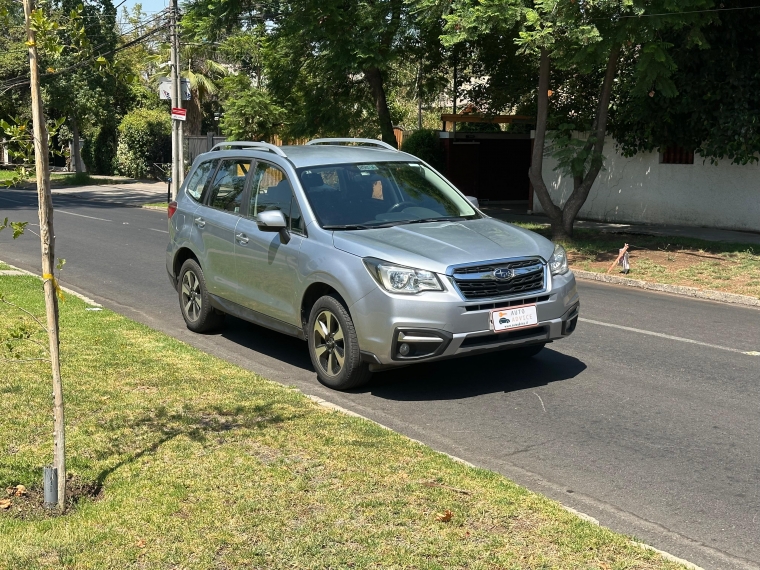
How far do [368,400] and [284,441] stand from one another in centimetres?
158

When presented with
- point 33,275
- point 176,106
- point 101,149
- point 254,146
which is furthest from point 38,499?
point 101,149

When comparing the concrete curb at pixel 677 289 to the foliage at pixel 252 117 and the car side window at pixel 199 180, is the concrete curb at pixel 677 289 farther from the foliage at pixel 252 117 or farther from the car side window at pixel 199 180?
the foliage at pixel 252 117

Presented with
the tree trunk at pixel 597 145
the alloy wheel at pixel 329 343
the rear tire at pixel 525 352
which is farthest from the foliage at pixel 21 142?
the tree trunk at pixel 597 145

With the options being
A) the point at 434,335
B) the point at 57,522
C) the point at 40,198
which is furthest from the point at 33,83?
the point at 434,335

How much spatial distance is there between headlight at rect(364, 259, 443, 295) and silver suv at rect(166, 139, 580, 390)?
1 centimetres

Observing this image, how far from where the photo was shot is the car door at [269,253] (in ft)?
25.6

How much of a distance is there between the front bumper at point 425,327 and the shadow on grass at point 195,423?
37.3 inches

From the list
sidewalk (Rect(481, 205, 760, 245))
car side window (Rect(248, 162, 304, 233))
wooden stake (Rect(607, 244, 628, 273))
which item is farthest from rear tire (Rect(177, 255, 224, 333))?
sidewalk (Rect(481, 205, 760, 245))

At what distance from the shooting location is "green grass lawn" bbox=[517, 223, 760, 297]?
531 inches

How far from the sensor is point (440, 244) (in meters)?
7.21

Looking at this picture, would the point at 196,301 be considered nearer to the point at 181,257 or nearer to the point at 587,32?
the point at 181,257

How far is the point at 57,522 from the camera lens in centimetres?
442

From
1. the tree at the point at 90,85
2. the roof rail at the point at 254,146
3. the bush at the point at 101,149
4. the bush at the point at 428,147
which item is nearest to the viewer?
the roof rail at the point at 254,146

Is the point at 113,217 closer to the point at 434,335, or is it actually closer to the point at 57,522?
the point at 434,335
